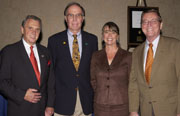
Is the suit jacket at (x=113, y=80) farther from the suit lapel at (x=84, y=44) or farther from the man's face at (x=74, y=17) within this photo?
the man's face at (x=74, y=17)

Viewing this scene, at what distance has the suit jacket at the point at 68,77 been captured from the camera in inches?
97.0

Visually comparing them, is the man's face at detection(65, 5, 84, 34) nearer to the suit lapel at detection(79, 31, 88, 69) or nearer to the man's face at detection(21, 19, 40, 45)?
the suit lapel at detection(79, 31, 88, 69)

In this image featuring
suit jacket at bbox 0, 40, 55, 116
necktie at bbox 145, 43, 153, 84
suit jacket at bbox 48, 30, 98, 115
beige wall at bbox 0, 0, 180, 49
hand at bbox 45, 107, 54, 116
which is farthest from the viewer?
beige wall at bbox 0, 0, 180, 49

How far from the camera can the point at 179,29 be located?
14.3ft

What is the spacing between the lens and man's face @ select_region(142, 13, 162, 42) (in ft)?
7.25

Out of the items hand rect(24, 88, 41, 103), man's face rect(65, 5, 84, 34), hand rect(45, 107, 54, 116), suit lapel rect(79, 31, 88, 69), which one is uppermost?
man's face rect(65, 5, 84, 34)

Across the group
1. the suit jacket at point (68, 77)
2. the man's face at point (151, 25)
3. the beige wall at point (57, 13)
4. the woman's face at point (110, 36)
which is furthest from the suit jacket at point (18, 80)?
the beige wall at point (57, 13)

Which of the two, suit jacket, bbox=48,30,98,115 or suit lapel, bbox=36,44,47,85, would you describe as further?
suit jacket, bbox=48,30,98,115

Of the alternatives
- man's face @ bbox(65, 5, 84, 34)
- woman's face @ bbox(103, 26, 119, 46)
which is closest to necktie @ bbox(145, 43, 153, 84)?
woman's face @ bbox(103, 26, 119, 46)

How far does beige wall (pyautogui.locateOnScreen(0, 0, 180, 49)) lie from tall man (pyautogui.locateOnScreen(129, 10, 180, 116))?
195 centimetres

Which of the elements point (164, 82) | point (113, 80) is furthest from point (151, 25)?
point (113, 80)

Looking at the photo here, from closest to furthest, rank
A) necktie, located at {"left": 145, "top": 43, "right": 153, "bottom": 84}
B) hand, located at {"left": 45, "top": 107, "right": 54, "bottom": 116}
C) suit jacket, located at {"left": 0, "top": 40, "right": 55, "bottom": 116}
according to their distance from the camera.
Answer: suit jacket, located at {"left": 0, "top": 40, "right": 55, "bottom": 116}, necktie, located at {"left": 145, "top": 43, "right": 153, "bottom": 84}, hand, located at {"left": 45, "top": 107, "right": 54, "bottom": 116}

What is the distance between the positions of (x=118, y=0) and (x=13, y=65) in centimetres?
303

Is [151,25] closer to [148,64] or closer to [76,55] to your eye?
[148,64]
